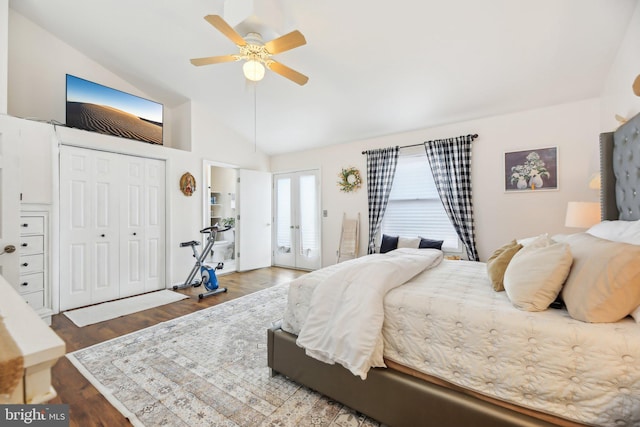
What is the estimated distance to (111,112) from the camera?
3639 millimetres

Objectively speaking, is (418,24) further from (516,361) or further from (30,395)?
(30,395)

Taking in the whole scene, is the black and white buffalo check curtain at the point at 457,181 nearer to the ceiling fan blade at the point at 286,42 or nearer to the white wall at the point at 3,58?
the ceiling fan blade at the point at 286,42

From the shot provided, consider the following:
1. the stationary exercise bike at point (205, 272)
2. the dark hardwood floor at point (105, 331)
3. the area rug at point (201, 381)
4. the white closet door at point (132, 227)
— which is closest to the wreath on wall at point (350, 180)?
the dark hardwood floor at point (105, 331)

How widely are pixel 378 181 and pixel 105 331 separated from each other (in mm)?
3955

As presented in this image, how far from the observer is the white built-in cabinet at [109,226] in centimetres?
326

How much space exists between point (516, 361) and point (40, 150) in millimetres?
4571

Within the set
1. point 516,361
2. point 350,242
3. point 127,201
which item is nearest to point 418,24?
point 516,361

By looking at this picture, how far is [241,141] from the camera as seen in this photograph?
17.3 ft

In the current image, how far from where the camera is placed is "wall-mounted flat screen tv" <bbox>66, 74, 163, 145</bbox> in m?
3.35

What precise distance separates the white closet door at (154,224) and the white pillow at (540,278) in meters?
4.36

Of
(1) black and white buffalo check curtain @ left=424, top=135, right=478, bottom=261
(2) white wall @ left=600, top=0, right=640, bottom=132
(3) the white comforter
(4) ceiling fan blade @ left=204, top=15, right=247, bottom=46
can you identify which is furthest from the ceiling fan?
(2) white wall @ left=600, top=0, right=640, bottom=132

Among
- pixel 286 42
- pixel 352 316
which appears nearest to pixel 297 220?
pixel 286 42

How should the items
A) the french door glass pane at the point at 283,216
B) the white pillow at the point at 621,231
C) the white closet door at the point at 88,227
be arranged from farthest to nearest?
1. the french door glass pane at the point at 283,216
2. the white closet door at the point at 88,227
3. the white pillow at the point at 621,231

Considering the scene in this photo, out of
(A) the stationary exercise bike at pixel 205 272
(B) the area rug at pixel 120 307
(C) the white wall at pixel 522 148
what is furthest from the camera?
(A) the stationary exercise bike at pixel 205 272
